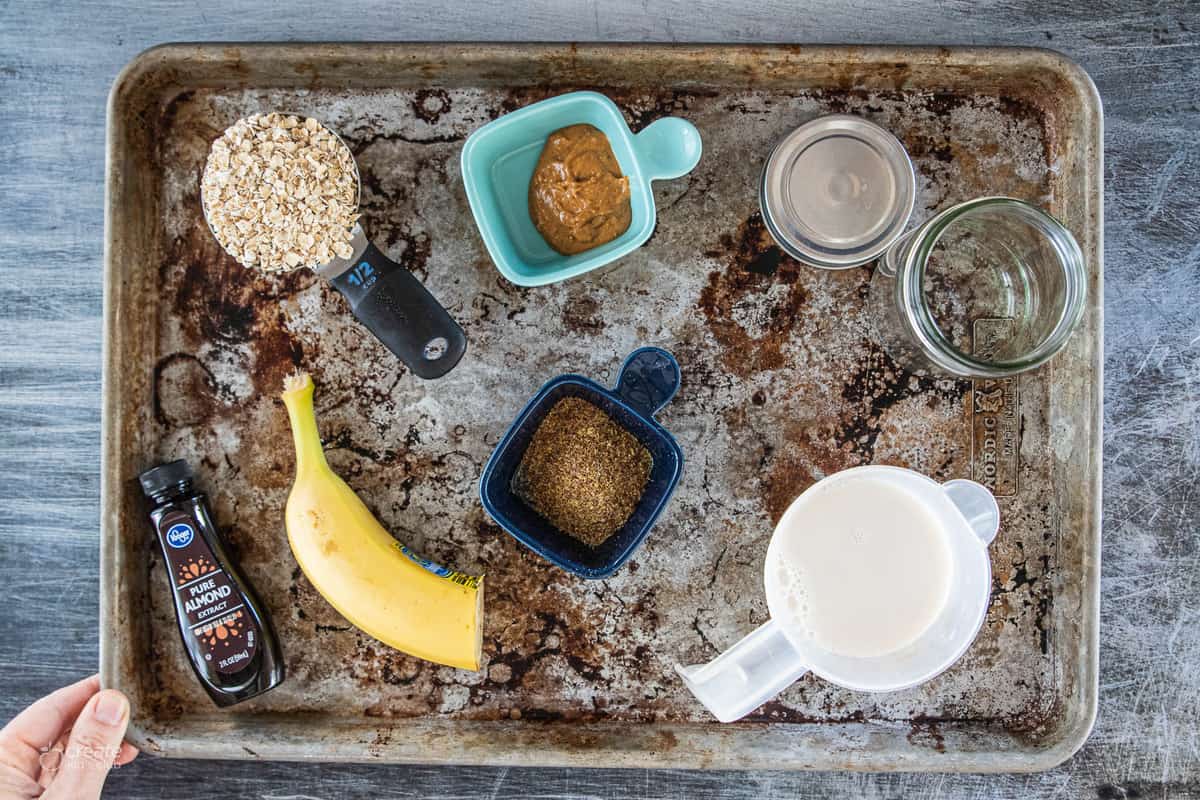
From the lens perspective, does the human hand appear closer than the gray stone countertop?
Yes

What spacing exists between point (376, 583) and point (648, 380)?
370mm

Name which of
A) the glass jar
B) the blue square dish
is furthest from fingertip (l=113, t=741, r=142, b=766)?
the glass jar

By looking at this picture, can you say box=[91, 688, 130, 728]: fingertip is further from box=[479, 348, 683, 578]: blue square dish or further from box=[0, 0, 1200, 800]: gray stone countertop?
box=[479, 348, 683, 578]: blue square dish

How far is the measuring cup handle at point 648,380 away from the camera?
0.91 metres

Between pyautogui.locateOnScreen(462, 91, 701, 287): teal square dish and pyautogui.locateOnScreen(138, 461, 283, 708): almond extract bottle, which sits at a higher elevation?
pyautogui.locateOnScreen(462, 91, 701, 287): teal square dish

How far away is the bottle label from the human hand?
0.38 ft

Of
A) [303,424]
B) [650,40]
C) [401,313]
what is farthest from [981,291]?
[303,424]

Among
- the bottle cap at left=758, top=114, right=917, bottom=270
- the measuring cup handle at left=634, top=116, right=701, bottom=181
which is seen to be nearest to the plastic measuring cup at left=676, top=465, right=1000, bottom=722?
the bottle cap at left=758, top=114, right=917, bottom=270

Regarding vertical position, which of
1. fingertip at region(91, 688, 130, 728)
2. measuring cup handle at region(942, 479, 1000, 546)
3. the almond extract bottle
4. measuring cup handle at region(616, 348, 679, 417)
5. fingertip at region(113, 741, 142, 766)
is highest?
measuring cup handle at region(616, 348, 679, 417)

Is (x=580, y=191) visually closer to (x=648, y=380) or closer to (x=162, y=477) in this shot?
(x=648, y=380)

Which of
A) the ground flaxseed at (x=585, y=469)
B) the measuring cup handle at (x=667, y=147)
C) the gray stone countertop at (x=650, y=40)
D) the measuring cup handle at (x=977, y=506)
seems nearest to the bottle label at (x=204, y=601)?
the gray stone countertop at (x=650, y=40)

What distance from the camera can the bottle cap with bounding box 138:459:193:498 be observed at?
883mm

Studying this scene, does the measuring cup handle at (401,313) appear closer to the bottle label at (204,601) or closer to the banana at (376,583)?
the banana at (376,583)

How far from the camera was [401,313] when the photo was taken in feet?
2.93
